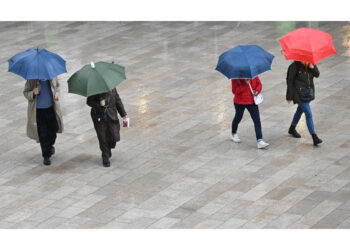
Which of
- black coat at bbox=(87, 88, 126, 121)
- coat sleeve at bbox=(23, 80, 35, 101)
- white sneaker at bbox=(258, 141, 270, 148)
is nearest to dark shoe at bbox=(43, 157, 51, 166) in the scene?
coat sleeve at bbox=(23, 80, 35, 101)

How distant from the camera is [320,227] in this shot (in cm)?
1101

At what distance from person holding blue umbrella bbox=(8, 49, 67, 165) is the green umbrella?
355 millimetres

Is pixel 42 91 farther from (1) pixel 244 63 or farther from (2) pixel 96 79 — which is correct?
(1) pixel 244 63

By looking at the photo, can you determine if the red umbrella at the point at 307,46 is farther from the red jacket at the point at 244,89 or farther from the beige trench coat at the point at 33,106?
the beige trench coat at the point at 33,106

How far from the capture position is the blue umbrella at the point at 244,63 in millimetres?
13320

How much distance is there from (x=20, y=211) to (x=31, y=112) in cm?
203

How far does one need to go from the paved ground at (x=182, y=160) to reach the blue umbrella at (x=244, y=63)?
133cm

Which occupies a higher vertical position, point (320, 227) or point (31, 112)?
point (31, 112)

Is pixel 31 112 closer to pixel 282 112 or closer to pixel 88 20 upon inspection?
pixel 282 112

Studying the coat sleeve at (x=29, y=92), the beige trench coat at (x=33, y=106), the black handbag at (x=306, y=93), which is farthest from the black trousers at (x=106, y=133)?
the black handbag at (x=306, y=93)

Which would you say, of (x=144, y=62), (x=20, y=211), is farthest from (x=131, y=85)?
(x=20, y=211)

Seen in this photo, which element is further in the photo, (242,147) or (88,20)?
(88,20)

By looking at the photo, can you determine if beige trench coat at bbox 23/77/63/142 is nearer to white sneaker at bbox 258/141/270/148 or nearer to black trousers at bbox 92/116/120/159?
black trousers at bbox 92/116/120/159

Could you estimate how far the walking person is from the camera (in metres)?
13.2
